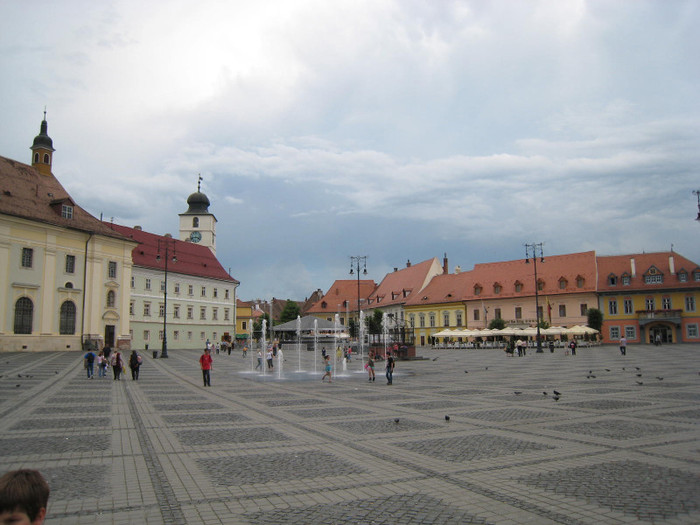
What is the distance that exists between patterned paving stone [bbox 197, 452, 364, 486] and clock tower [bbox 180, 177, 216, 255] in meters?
85.9

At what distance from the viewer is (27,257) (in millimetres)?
46781

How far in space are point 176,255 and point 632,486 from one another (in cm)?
7343

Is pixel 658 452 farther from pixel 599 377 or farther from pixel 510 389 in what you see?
pixel 599 377

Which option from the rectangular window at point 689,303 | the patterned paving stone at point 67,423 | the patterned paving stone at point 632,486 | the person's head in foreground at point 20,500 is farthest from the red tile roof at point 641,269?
the person's head in foreground at point 20,500

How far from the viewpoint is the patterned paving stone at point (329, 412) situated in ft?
46.4

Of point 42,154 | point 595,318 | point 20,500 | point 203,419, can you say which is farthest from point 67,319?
point 595,318

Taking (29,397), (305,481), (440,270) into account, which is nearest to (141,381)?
(29,397)

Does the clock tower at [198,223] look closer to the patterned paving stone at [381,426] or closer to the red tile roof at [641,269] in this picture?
the red tile roof at [641,269]

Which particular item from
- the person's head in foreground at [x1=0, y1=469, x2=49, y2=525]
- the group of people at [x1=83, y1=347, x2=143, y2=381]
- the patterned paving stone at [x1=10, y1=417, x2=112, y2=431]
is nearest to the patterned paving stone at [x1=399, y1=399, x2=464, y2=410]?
the patterned paving stone at [x1=10, y1=417, x2=112, y2=431]

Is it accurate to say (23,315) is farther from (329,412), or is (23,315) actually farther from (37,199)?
(329,412)

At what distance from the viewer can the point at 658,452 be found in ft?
30.5

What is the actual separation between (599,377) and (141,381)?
20.4m

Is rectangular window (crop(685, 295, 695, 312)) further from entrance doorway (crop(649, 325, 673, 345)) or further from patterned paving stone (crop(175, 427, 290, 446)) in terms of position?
patterned paving stone (crop(175, 427, 290, 446))

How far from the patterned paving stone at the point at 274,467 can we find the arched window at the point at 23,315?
4390 cm
